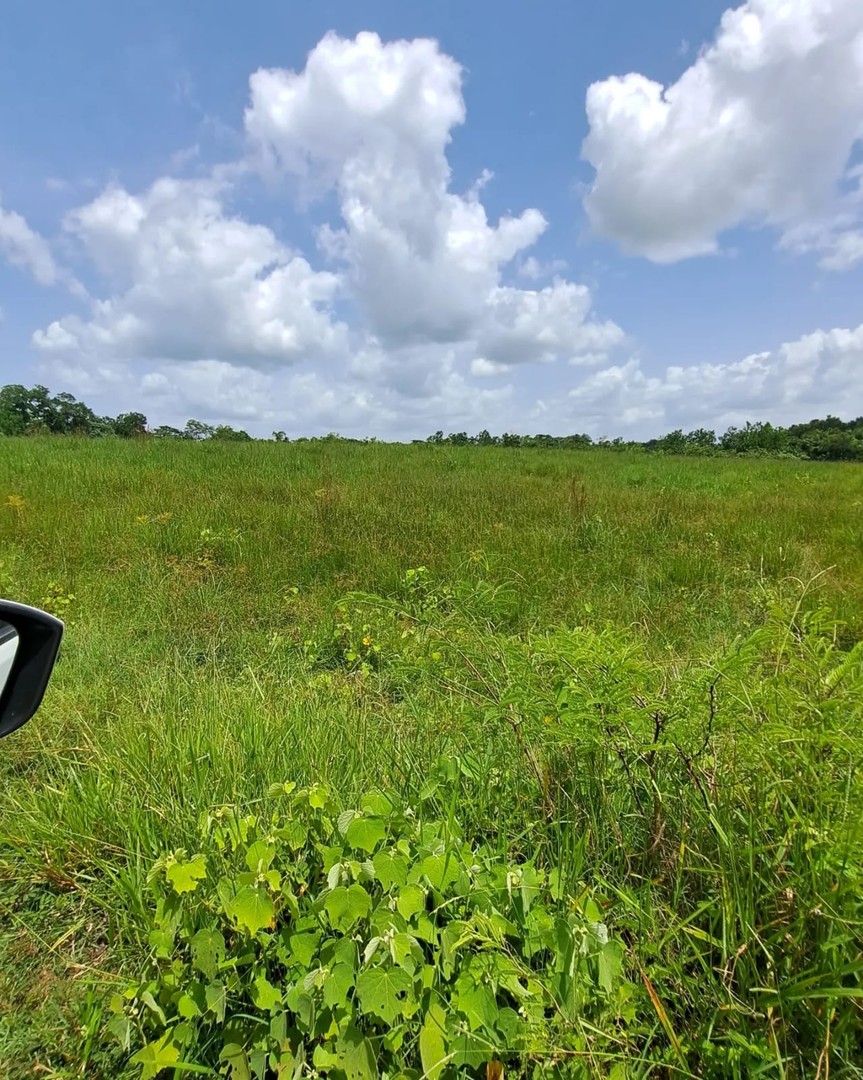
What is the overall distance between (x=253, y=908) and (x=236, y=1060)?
0.92ft

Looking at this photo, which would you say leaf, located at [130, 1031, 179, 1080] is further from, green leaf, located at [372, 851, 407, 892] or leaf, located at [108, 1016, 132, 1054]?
green leaf, located at [372, 851, 407, 892]

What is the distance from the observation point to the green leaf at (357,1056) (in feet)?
3.62

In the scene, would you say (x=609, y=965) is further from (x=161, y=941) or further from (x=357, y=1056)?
(x=161, y=941)

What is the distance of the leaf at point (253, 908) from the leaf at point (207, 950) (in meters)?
0.08

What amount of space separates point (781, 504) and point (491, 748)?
10.3 meters

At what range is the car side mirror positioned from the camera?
4.99 ft

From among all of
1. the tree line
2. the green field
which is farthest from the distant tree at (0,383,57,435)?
the green field

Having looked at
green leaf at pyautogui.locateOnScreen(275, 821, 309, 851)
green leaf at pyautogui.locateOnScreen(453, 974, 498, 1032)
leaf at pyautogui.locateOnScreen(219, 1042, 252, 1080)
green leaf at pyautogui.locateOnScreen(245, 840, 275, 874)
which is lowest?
leaf at pyautogui.locateOnScreen(219, 1042, 252, 1080)

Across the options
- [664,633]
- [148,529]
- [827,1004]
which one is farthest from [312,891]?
[148,529]

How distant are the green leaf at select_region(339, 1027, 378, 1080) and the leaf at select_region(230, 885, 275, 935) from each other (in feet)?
0.92

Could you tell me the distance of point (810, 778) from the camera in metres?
1.40

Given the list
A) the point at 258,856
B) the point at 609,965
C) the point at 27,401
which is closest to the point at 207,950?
the point at 258,856

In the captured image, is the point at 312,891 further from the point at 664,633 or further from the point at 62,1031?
the point at 664,633

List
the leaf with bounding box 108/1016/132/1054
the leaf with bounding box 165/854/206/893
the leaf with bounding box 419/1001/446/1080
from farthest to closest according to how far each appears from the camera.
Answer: the leaf with bounding box 165/854/206/893, the leaf with bounding box 108/1016/132/1054, the leaf with bounding box 419/1001/446/1080
